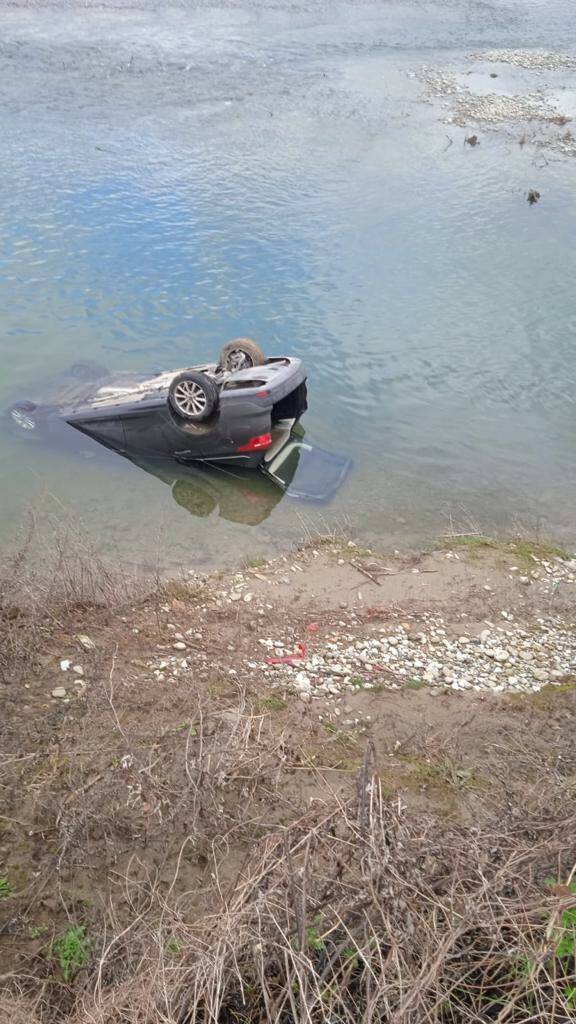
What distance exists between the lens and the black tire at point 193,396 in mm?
Answer: 10539

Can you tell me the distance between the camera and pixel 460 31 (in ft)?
120

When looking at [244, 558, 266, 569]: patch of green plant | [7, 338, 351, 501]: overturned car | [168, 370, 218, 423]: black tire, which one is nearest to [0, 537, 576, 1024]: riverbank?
[244, 558, 266, 569]: patch of green plant

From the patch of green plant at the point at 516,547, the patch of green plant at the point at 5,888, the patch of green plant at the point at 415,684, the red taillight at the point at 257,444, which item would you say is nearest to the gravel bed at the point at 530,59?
the red taillight at the point at 257,444

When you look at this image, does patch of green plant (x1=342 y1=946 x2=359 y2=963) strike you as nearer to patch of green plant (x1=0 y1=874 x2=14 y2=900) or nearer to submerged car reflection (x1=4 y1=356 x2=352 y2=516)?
patch of green plant (x1=0 y1=874 x2=14 y2=900)

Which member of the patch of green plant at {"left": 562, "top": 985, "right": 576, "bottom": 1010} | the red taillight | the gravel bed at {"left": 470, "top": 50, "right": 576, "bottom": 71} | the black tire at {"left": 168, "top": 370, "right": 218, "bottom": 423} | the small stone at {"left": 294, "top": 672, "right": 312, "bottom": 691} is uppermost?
the gravel bed at {"left": 470, "top": 50, "right": 576, "bottom": 71}

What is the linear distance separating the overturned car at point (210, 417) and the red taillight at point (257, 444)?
0.01 m

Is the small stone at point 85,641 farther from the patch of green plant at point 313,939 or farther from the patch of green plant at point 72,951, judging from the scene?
the patch of green plant at point 313,939

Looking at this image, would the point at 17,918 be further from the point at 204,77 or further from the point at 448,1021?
the point at 204,77

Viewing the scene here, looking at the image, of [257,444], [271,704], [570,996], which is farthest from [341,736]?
[257,444]

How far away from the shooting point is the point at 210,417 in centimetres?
1084

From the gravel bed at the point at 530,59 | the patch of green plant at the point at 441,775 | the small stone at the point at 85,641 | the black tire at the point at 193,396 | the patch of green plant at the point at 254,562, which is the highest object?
the gravel bed at the point at 530,59

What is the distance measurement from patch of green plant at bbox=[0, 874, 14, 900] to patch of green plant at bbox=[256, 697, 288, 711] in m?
2.41

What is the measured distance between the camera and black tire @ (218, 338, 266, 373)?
11.8m

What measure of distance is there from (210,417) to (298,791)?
6.15 m
